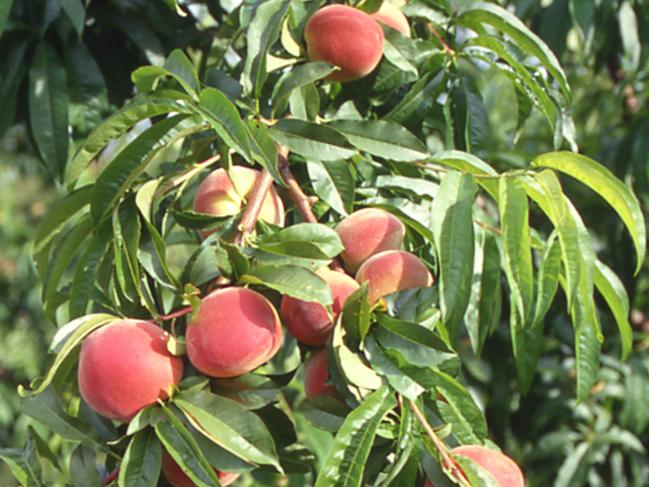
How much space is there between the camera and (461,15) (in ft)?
3.55

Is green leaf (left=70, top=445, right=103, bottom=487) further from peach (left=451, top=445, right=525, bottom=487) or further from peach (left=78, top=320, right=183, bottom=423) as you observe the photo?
peach (left=451, top=445, right=525, bottom=487)

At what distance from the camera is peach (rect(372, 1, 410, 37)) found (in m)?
1.06

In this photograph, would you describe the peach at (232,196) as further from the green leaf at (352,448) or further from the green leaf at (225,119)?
the green leaf at (352,448)

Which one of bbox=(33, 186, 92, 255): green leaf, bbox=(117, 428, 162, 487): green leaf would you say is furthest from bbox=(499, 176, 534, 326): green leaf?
bbox=(33, 186, 92, 255): green leaf

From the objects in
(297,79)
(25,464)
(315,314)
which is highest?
(297,79)

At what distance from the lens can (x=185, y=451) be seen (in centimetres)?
71

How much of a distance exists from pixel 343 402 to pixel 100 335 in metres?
0.20

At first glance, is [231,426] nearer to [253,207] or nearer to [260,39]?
[253,207]

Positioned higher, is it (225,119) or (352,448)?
(225,119)

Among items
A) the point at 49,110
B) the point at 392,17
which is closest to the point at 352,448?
the point at 392,17

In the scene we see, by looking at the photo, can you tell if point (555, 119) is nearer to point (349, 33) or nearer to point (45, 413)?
point (349, 33)

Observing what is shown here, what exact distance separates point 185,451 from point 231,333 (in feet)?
0.30

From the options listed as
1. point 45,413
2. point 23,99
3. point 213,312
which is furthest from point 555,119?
point 23,99

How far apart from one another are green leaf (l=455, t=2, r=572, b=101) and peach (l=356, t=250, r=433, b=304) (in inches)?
11.5
